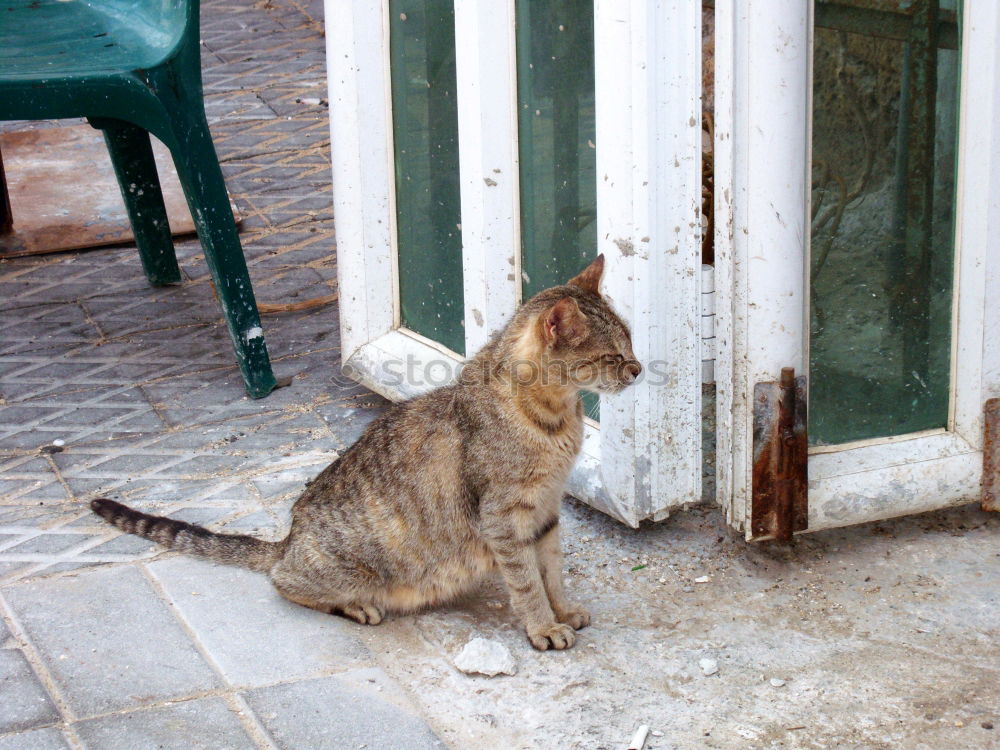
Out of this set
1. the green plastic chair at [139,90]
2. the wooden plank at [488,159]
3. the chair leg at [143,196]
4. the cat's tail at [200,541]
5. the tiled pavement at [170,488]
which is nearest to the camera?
the tiled pavement at [170,488]

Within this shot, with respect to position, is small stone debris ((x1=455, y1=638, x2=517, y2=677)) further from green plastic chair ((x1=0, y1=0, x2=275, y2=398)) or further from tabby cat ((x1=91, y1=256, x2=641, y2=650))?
green plastic chair ((x1=0, y1=0, x2=275, y2=398))

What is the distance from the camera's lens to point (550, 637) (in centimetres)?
312

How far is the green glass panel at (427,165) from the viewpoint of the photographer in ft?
13.6

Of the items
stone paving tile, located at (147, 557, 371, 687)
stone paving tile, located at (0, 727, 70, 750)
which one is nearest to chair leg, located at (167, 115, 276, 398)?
stone paving tile, located at (147, 557, 371, 687)

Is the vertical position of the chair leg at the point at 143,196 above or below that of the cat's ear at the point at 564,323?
below

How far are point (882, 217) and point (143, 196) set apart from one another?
Result: 3.44 m

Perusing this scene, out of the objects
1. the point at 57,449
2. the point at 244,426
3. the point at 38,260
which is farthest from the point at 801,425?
the point at 38,260

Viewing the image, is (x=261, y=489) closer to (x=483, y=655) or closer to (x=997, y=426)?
(x=483, y=655)

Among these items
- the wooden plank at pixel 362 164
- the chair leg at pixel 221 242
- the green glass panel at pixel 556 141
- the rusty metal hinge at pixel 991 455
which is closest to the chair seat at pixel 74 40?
the chair leg at pixel 221 242

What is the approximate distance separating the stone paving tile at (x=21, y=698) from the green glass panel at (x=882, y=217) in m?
2.13

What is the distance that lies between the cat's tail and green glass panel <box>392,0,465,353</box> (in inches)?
46.5

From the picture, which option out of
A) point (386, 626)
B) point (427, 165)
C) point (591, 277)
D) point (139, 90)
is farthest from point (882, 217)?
point (139, 90)

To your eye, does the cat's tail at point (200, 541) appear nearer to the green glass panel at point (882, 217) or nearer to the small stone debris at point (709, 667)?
the small stone debris at point (709, 667)

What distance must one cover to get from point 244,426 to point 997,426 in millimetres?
2480
